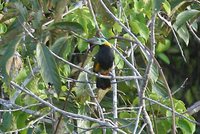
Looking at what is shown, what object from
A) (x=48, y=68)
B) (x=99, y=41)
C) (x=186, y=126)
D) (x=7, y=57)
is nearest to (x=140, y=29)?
(x=99, y=41)

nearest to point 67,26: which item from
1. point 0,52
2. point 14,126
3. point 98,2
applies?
point 98,2

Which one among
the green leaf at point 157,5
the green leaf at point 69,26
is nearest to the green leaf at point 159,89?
the green leaf at point 69,26

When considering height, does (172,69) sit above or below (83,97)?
below

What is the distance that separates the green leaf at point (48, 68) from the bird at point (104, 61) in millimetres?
306

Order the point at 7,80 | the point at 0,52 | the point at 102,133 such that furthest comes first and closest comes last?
the point at 102,133 < the point at 0,52 < the point at 7,80

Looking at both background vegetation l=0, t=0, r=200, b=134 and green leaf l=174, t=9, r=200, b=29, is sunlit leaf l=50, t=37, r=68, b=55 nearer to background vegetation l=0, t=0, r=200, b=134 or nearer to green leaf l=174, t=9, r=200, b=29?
background vegetation l=0, t=0, r=200, b=134

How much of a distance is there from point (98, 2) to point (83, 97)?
1.88ft

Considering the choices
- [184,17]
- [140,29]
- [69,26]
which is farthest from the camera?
[140,29]

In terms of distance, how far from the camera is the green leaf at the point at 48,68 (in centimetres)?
204

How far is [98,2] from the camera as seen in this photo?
227cm

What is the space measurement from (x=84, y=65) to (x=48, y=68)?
1.11 ft

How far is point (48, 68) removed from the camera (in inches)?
80.8

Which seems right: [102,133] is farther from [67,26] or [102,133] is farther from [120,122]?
[67,26]

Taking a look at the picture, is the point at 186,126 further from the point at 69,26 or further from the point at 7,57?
the point at 7,57
